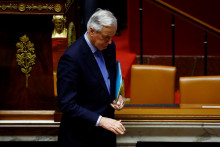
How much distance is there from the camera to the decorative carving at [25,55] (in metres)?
2.01

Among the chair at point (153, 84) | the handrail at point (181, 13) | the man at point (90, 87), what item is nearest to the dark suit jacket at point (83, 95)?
the man at point (90, 87)

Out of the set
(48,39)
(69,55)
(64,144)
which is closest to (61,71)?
(69,55)

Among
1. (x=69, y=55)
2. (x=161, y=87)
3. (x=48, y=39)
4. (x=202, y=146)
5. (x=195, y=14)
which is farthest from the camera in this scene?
(x=195, y=14)

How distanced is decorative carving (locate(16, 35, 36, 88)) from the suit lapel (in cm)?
53

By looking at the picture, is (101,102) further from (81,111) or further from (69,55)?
(69,55)

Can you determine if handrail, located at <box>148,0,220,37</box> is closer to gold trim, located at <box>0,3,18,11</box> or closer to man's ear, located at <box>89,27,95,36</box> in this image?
gold trim, located at <box>0,3,18,11</box>

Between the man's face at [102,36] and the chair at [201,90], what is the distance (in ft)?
3.36

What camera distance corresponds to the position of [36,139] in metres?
2.10

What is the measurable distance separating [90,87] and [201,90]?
3.69 ft

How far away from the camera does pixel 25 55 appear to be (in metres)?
2.02

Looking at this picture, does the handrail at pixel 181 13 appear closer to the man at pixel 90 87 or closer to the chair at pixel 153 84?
the chair at pixel 153 84

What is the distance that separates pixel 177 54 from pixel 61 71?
3.21 meters

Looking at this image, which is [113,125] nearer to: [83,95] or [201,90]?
[83,95]

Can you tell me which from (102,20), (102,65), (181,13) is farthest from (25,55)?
(181,13)
